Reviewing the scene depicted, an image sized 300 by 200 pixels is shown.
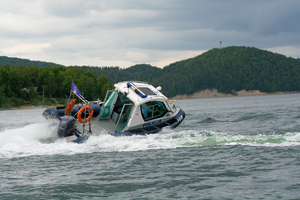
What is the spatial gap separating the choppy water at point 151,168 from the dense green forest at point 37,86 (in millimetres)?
68471

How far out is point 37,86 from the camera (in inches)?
4099

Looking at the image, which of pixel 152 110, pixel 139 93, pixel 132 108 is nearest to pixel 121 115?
pixel 132 108

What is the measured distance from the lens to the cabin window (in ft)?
46.0

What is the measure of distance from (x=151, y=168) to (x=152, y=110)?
620 centimetres

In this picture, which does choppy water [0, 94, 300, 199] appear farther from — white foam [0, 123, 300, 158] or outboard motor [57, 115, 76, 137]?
outboard motor [57, 115, 76, 137]

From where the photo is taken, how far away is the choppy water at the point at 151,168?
6.41 meters

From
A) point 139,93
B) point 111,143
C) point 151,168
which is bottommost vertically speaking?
point 151,168

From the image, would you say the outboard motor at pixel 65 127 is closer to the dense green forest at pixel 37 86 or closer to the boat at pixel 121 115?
the boat at pixel 121 115

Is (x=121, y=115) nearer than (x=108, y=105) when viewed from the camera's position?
Yes

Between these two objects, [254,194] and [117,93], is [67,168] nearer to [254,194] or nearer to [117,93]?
[254,194]

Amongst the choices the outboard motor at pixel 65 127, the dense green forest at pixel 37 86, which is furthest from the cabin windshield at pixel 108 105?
the dense green forest at pixel 37 86

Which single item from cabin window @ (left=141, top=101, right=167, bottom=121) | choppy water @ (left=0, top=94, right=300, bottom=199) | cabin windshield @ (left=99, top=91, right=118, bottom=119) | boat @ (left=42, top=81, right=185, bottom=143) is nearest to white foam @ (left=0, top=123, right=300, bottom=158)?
choppy water @ (left=0, top=94, right=300, bottom=199)

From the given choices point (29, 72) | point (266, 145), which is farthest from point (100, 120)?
point (29, 72)

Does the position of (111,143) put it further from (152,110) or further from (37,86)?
(37,86)
